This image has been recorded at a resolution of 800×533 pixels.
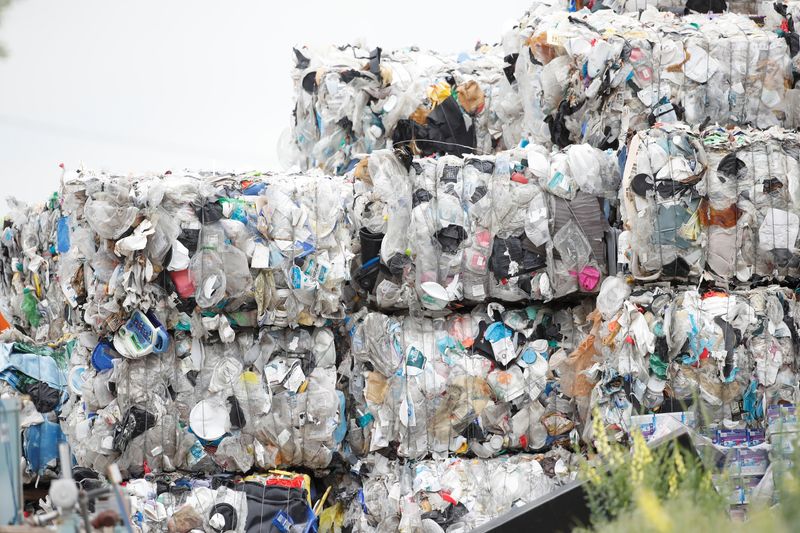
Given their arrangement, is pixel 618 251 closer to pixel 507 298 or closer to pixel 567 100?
pixel 507 298

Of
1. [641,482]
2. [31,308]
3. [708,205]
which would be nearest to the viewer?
[641,482]

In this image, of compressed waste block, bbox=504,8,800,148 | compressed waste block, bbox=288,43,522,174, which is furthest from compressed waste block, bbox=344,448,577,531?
compressed waste block, bbox=288,43,522,174

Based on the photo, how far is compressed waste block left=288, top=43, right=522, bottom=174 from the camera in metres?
4.53

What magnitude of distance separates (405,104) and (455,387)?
137 centimetres

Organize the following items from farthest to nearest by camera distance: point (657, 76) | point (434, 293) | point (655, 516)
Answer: point (657, 76) < point (434, 293) < point (655, 516)

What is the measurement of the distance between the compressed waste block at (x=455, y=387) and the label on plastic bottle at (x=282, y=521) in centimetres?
43

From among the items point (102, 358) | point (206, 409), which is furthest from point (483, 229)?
point (102, 358)

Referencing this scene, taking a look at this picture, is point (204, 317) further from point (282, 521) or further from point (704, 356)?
point (704, 356)

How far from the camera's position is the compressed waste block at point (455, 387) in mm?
3936

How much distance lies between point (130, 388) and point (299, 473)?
30.0 inches

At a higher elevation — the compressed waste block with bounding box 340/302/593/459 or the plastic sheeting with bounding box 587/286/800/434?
the plastic sheeting with bounding box 587/286/800/434

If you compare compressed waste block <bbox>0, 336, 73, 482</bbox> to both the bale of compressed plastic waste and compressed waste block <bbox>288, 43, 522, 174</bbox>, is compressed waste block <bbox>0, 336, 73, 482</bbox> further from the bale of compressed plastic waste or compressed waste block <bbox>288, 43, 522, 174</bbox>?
A: compressed waste block <bbox>288, 43, 522, 174</bbox>

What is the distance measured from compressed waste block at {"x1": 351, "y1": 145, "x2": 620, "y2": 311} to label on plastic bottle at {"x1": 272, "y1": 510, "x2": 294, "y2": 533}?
0.92 metres

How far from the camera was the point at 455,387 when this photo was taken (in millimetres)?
3949
